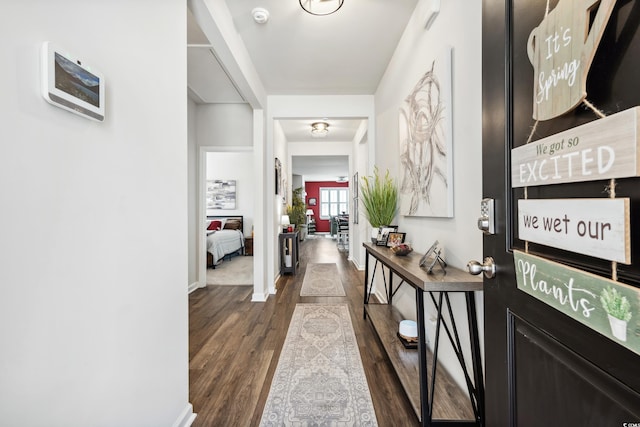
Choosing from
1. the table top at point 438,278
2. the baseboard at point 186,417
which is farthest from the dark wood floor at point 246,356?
the table top at point 438,278

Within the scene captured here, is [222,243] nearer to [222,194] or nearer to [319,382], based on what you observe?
[222,194]

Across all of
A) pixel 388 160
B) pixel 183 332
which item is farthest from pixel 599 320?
pixel 388 160

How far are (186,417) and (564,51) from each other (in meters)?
2.00

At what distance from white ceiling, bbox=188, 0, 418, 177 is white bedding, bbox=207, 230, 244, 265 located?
102 inches

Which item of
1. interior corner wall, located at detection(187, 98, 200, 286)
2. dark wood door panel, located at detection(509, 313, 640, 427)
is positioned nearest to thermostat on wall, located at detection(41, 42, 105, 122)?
dark wood door panel, located at detection(509, 313, 640, 427)

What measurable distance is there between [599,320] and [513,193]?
0.36 m

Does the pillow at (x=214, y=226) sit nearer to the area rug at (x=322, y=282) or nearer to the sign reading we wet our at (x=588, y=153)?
the area rug at (x=322, y=282)

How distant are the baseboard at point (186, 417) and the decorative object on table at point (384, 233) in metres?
1.81

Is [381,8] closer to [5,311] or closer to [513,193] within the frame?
[513,193]

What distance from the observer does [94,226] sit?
2.89ft

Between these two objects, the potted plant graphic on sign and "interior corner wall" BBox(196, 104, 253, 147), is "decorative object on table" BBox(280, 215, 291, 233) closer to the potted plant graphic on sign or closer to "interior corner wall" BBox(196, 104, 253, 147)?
"interior corner wall" BBox(196, 104, 253, 147)

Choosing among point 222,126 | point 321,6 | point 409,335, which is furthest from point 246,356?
point 222,126

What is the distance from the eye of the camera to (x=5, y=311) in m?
0.65

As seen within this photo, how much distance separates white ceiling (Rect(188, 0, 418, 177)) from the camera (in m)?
2.19
